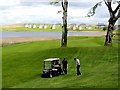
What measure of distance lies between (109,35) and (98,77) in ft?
Answer: 71.0

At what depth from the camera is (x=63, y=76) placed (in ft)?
87.0

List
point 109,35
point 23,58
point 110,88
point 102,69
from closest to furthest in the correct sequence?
point 110,88
point 102,69
point 23,58
point 109,35

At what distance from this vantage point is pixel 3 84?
24797 mm

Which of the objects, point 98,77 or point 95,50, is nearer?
point 98,77

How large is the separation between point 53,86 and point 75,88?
7.07ft

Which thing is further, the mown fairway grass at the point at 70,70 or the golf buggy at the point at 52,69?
the golf buggy at the point at 52,69

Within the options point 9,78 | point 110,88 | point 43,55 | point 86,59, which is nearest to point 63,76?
point 9,78

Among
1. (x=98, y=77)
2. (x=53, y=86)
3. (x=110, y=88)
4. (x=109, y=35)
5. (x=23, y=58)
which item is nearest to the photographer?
(x=110, y=88)

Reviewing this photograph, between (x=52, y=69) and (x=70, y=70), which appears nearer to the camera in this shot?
(x=52, y=69)

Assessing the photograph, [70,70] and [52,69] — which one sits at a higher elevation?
[52,69]

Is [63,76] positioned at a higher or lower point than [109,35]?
lower

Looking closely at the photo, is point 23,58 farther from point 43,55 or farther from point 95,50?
point 95,50

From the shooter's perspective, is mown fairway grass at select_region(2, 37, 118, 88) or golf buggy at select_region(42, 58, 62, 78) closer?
mown fairway grass at select_region(2, 37, 118, 88)

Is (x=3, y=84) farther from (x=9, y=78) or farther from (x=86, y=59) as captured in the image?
(x=86, y=59)
